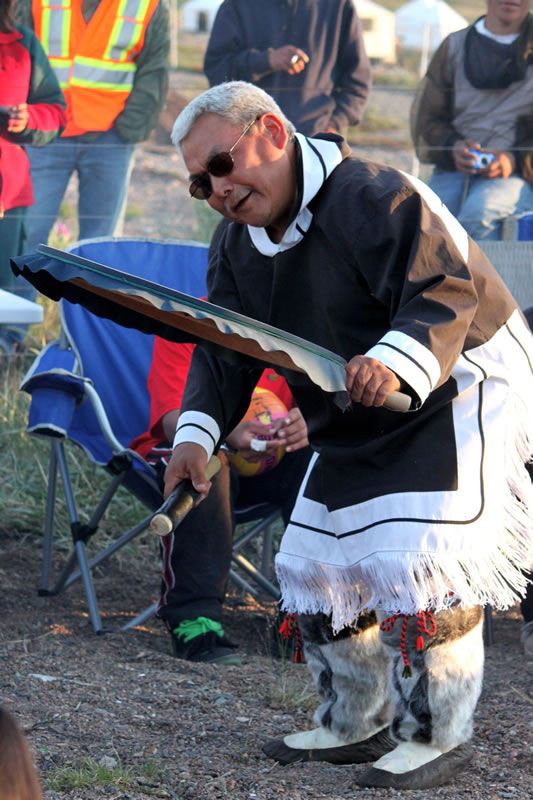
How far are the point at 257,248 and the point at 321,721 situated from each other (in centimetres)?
121

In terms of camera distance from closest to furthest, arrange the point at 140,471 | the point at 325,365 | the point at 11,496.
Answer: the point at 325,365 → the point at 140,471 → the point at 11,496

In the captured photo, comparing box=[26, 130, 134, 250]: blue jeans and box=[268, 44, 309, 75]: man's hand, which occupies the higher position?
box=[268, 44, 309, 75]: man's hand

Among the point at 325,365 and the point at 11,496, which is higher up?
the point at 325,365

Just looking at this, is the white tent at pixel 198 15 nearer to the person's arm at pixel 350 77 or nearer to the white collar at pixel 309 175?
the person's arm at pixel 350 77

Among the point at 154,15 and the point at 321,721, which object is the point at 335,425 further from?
the point at 154,15

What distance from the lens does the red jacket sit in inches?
244

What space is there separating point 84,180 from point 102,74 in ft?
1.71

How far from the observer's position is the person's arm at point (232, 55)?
6559 millimetres

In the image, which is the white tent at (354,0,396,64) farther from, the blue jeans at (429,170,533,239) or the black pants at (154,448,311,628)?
the black pants at (154,448,311,628)

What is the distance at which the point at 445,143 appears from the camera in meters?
6.72

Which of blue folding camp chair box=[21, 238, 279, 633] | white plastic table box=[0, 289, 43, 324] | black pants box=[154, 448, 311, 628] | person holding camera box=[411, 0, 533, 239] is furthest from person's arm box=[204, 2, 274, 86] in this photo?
black pants box=[154, 448, 311, 628]

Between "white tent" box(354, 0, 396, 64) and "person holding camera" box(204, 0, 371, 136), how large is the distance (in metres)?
12.4

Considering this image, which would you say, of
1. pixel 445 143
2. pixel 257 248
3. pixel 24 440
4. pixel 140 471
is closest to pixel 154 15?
pixel 445 143

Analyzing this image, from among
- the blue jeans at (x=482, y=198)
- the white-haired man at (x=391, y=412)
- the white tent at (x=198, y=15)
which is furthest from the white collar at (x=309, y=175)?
the white tent at (x=198, y=15)
